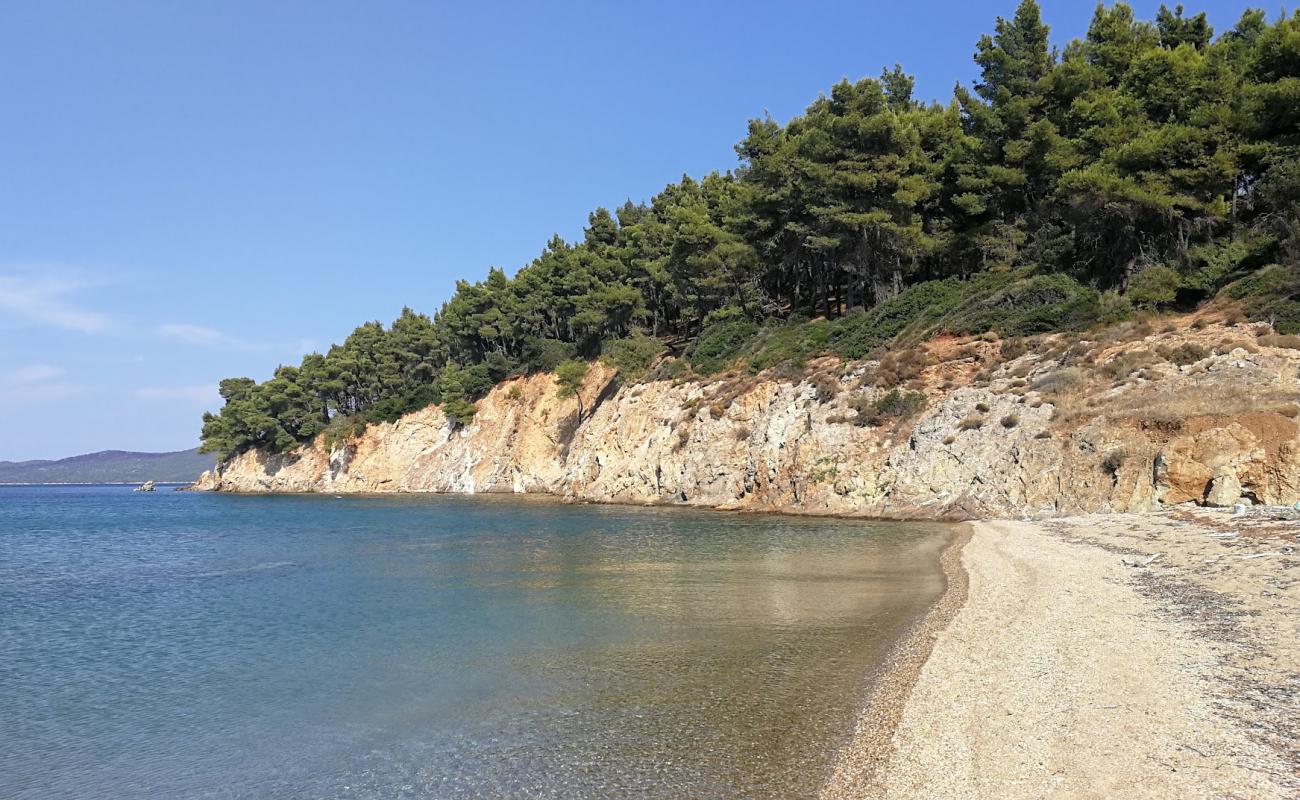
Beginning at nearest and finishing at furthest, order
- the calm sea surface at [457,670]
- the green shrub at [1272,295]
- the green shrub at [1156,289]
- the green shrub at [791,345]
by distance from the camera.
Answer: the calm sea surface at [457,670]
the green shrub at [1272,295]
the green shrub at [1156,289]
the green shrub at [791,345]

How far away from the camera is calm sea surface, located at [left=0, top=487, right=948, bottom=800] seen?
9125 millimetres

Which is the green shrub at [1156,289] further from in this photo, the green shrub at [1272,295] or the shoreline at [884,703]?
the shoreline at [884,703]

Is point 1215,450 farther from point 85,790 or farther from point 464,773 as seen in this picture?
point 85,790

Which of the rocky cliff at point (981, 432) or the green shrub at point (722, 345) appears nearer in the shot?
the rocky cliff at point (981, 432)

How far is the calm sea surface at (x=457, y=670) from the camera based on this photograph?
912 centimetres

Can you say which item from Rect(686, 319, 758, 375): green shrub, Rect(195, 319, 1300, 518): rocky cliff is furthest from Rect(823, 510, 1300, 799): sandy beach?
Rect(686, 319, 758, 375): green shrub

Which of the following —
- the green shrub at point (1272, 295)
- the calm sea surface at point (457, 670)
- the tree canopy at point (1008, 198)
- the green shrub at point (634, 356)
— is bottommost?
the calm sea surface at point (457, 670)

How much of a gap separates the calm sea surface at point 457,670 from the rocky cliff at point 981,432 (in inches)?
Answer: 294

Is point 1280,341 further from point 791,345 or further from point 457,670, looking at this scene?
point 457,670

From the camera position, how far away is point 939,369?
42156 mm

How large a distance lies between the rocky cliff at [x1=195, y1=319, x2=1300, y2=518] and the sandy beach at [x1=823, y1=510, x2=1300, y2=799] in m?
9.93

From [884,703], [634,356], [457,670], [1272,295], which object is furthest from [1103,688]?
[634,356]

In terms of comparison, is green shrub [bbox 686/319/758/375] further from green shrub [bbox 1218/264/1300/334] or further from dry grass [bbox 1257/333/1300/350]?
dry grass [bbox 1257/333/1300/350]

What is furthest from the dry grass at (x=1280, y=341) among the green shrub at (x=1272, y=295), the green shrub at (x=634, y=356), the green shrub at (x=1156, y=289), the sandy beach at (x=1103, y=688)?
the green shrub at (x=634, y=356)
